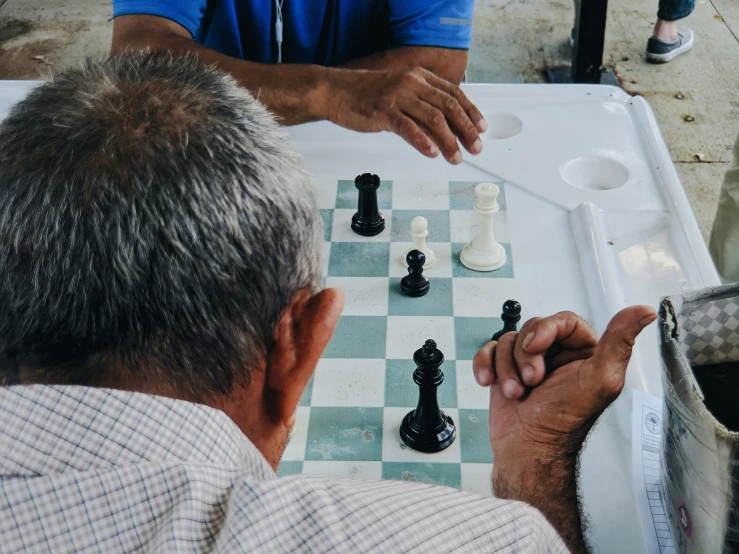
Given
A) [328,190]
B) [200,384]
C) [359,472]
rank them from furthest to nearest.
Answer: [328,190] < [359,472] < [200,384]

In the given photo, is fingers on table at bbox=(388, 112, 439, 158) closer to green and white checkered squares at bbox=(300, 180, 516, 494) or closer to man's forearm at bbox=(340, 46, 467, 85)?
green and white checkered squares at bbox=(300, 180, 516, 494)

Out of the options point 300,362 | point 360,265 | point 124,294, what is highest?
point 124,294

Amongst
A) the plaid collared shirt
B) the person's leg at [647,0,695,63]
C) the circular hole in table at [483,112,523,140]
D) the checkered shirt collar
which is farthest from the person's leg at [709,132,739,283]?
the person's leg at [647,0,695,63]

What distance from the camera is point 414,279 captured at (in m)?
1.46

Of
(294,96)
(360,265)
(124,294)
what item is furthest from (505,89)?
(124,294)

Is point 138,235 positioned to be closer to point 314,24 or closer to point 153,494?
point 153,494

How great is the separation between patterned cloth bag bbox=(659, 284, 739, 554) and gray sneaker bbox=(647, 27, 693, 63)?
348 centimetres

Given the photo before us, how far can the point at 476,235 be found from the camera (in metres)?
1.52

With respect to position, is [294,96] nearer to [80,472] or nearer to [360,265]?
[360,265]

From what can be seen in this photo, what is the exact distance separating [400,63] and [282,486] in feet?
5.06

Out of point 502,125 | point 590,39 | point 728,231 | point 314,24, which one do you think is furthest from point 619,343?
point 590,39

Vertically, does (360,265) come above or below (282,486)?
below

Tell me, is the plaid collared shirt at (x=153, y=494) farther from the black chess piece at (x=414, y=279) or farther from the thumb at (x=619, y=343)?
the black chess piece at (x=414, y=279)

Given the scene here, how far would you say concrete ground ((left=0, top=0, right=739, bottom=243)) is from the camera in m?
3.50
